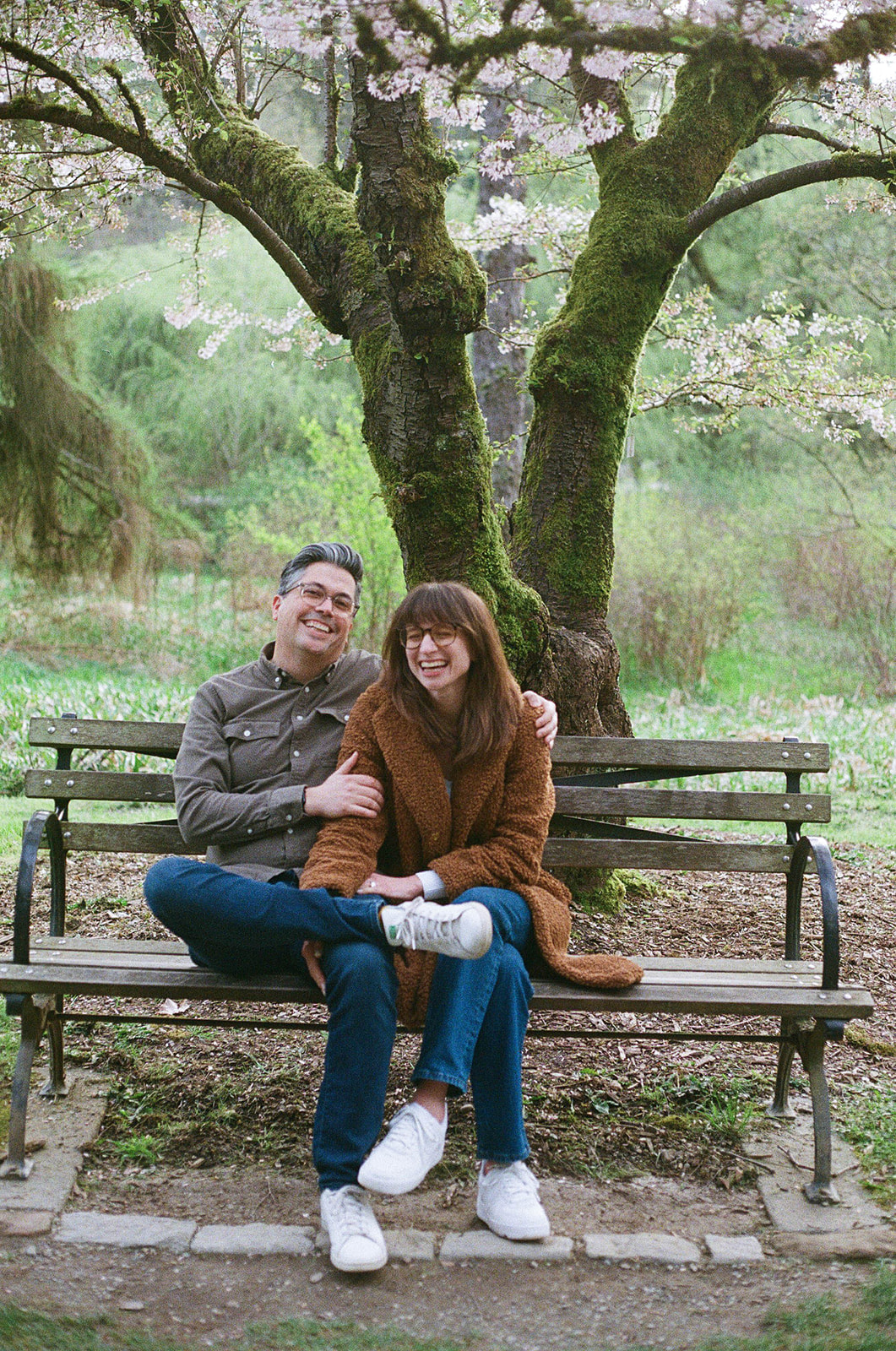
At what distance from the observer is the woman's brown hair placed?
269 centimetres

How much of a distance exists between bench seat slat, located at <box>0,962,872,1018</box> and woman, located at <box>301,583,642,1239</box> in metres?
0.05

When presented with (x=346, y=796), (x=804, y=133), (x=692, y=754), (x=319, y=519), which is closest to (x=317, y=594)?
(x=346, y=796)

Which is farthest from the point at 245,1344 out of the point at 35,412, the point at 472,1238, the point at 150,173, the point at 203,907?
the point at 35,412

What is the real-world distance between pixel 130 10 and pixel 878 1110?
4181 mm

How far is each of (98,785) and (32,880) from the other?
1.70 feet

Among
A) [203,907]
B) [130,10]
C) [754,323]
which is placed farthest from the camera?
[754,323]

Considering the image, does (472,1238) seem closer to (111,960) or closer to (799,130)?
(111,960)

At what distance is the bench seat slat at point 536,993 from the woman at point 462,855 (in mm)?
53

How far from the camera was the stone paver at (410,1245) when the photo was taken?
2301 mm

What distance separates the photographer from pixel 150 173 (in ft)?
16.3

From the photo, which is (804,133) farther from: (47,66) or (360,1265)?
(360,1265)

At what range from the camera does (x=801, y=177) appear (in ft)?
14.1

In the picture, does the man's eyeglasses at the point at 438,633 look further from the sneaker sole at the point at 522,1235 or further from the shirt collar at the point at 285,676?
the sneaker sole at the point at 522,1235

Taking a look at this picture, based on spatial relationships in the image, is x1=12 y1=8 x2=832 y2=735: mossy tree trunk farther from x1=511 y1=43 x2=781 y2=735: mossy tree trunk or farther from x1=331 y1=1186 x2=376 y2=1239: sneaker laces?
x1=331 y1=1186 x2=376 y2=1239: sneaker laces
